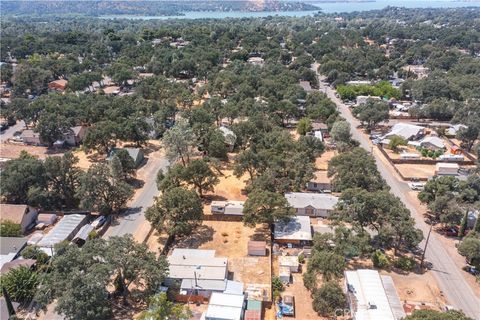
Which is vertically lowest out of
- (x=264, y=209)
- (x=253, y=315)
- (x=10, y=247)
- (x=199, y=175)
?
(x=10, y=247)

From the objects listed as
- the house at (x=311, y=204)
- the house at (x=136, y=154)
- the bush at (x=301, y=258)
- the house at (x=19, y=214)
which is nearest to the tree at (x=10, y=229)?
the house at (x=19, y=214)

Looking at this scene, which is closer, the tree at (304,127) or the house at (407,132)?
the tree at (304,127)

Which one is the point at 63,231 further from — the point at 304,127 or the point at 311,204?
the point at 304,127

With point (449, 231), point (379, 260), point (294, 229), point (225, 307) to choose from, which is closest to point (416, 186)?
point (449, 231)

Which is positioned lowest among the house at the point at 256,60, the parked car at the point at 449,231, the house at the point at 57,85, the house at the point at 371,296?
the house at the point at 256,60

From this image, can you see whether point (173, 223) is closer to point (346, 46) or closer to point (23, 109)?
point (23, 109)

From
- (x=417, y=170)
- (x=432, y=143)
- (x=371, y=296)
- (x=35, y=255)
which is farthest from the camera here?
(x=432, y=143)

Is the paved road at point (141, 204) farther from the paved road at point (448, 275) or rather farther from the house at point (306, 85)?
the house at point (306, 85)

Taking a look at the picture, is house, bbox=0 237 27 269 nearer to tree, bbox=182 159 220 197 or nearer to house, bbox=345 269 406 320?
tree, bbox=182 159 220 197
